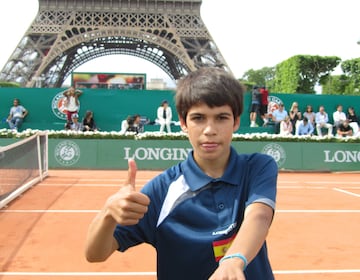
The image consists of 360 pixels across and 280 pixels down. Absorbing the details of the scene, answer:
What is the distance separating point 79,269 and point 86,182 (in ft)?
24.1

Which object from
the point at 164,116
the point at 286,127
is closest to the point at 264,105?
the point at 286,127

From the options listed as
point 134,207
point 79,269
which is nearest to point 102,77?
point 79,269

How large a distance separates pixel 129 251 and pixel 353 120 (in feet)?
49.6

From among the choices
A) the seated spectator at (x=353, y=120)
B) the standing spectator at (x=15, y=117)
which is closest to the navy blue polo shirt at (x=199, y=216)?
the standing spectator at (x=15, y=117)

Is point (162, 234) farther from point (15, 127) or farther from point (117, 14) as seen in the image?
point (117, 14)

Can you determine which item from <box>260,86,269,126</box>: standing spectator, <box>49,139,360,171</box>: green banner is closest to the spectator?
<box>260,86,269,126</box>: standing spectator

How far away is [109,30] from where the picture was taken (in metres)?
42.1

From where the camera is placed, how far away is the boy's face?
1709mm

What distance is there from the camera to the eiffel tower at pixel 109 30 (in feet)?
129

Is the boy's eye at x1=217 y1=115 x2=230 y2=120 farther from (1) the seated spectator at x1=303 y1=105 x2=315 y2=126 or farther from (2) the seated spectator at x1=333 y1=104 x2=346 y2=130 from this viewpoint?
(2) the seated spectator at x1=333 y1=104 x2=346 y2=130

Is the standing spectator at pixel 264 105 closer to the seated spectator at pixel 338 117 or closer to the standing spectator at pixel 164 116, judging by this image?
the seated spectator at pixel 338 117

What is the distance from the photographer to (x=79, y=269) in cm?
464

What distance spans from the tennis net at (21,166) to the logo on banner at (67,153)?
88.6 inches

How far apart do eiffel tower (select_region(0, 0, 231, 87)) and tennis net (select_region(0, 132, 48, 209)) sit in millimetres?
26716
